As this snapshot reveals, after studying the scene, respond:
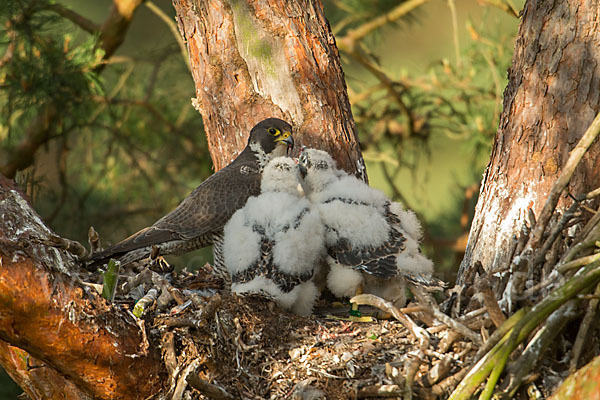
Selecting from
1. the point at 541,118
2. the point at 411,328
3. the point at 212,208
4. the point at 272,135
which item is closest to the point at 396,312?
the point at 411,328

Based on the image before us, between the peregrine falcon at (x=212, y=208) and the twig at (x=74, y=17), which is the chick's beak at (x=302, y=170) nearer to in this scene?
the peregrine falcon at (x=212, y=208)

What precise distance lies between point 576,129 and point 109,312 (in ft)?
6.10

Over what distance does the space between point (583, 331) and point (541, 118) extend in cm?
94

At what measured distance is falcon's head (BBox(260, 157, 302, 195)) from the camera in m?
3.27

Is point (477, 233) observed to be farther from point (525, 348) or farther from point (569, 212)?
point (525, 348)

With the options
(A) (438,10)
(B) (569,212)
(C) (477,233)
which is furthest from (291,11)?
(A) (438,10)

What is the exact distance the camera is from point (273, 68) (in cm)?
362

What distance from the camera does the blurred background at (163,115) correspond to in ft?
16.0

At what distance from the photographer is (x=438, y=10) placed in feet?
29.1

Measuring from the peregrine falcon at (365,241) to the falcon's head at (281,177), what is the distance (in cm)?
10

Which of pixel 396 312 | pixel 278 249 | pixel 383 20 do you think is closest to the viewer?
pixel 396 312

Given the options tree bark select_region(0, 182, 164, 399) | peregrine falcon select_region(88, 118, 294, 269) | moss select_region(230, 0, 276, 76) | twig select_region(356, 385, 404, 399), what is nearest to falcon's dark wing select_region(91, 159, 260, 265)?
peregrine falcon select_region(88, 118, 294, 269)

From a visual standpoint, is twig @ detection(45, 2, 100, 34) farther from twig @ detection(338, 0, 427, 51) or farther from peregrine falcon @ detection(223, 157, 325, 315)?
peregrine falcon @ detection(223, 157, 325, 315)

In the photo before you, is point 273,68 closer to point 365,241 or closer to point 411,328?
point 365,241
